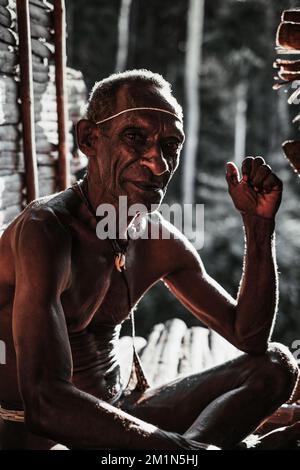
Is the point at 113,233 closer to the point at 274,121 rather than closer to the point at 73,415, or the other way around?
the point at 73,415

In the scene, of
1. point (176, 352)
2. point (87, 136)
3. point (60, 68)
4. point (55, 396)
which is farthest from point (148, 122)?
point (176, 352)

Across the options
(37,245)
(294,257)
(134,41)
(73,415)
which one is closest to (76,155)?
(37,245)

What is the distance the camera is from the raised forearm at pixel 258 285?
283 cm

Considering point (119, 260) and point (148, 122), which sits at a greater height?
point (148, 122)

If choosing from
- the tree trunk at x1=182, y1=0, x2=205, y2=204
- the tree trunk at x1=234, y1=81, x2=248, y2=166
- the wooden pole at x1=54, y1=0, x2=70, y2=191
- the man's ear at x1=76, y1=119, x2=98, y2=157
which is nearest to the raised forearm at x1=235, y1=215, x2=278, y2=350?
the man's ear at x1=76, y1=119, x2=98, y2=157

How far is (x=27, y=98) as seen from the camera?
3.66 meters

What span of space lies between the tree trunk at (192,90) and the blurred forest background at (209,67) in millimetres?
28

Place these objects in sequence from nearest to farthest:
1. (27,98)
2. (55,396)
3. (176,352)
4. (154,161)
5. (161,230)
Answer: (55,396) < (154,161) < (161,230) < (27,98) < (176,352)

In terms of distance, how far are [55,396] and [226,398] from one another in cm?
90

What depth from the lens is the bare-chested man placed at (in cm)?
211

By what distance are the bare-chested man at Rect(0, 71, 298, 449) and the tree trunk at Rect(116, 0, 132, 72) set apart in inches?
553

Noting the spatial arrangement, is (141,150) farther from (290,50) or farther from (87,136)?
(290,50)

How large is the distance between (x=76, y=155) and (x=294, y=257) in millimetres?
9106
